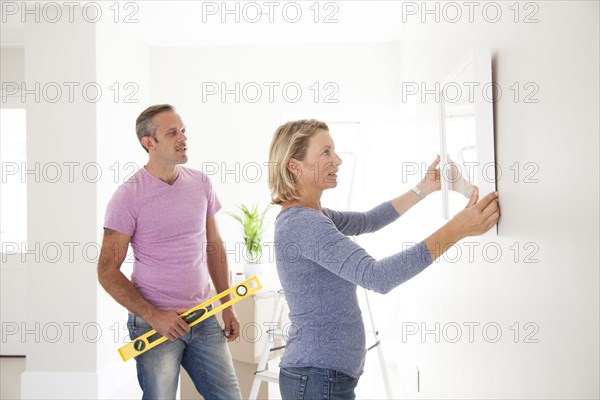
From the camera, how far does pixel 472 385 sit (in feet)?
5.68

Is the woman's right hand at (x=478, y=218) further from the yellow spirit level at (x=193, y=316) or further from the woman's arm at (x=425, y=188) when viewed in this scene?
the yellow spirit level at (x=193, y=316)

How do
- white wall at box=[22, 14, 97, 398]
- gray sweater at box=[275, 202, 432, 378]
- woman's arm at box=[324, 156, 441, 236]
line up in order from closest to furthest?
gray sweater at box=[275, 202, 432, 378] < woman's arm at box=[324, 156, 441, 236] < white wall at box=[22, 14, 97, 398]

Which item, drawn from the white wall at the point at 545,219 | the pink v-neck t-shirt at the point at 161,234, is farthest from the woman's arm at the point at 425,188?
the pink v-neck t-shirt at the point at 161,234

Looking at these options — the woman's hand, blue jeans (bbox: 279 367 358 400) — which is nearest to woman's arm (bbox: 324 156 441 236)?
the woman's hand

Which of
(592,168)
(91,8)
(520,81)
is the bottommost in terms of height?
(592,168)

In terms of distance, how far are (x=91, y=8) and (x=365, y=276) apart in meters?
3.18

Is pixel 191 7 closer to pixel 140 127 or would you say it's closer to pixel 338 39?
pixel 338 39

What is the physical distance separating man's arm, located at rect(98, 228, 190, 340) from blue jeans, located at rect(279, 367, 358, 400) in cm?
72

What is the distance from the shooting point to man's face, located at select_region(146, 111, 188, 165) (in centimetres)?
218

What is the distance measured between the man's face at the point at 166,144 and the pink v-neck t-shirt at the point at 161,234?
80mm

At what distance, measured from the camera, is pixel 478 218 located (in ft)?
4.10

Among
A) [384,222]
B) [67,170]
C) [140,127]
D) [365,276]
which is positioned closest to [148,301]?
[140,127]

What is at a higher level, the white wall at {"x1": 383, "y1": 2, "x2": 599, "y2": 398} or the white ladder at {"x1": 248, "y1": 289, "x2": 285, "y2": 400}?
the white wall at {"x1": 383, "y1": 2, "x2": 599, "y2": 398}

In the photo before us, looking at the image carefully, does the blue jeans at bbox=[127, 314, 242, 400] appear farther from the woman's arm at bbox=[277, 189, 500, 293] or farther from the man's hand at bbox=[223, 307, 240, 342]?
the woman's arm at bbox=[277, 189, 500, 293]
